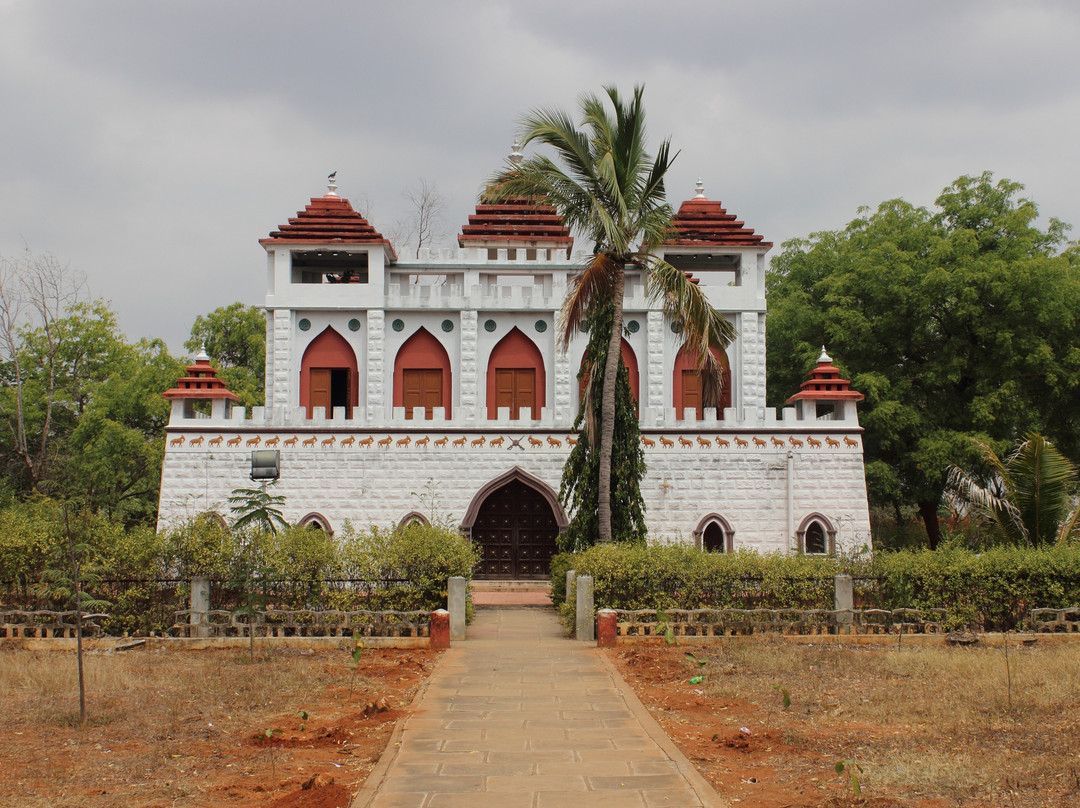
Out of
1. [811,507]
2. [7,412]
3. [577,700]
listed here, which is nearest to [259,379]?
[7,412]

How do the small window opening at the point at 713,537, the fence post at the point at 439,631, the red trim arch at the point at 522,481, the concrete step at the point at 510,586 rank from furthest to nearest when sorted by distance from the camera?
the small window opening at the point at 713,537 < the red trim arch at the point at 522,481 < the concrete step at the point at 510,586 < the fence post at the point at 439,631

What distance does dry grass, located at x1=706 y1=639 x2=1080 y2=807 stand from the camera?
7.10 m

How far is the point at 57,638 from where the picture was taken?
14125 millimetres

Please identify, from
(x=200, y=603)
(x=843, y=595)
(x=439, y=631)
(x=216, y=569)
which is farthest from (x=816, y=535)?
(x=200, y=603)

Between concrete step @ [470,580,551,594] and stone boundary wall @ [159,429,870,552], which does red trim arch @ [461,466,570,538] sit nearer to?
stone boundary wall @ [159,429,870,552]

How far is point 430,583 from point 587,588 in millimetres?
2393

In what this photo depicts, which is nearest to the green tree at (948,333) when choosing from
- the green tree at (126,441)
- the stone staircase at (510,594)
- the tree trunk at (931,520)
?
the tree trunk at (931,520)

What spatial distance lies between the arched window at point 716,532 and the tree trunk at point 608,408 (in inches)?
199

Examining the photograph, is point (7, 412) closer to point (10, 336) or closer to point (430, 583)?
point (10, 336)

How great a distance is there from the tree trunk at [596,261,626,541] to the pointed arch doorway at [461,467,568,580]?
17.2 ft

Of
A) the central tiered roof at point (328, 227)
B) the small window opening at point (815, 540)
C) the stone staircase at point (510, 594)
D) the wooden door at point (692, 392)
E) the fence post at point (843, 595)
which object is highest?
the central tiered roof at point (328, 227)

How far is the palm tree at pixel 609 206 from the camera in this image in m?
17.0

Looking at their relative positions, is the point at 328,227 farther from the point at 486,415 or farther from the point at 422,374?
the point at 486,415

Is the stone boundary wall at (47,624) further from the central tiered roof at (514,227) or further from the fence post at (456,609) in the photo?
the central tiered roof at (514,227)
